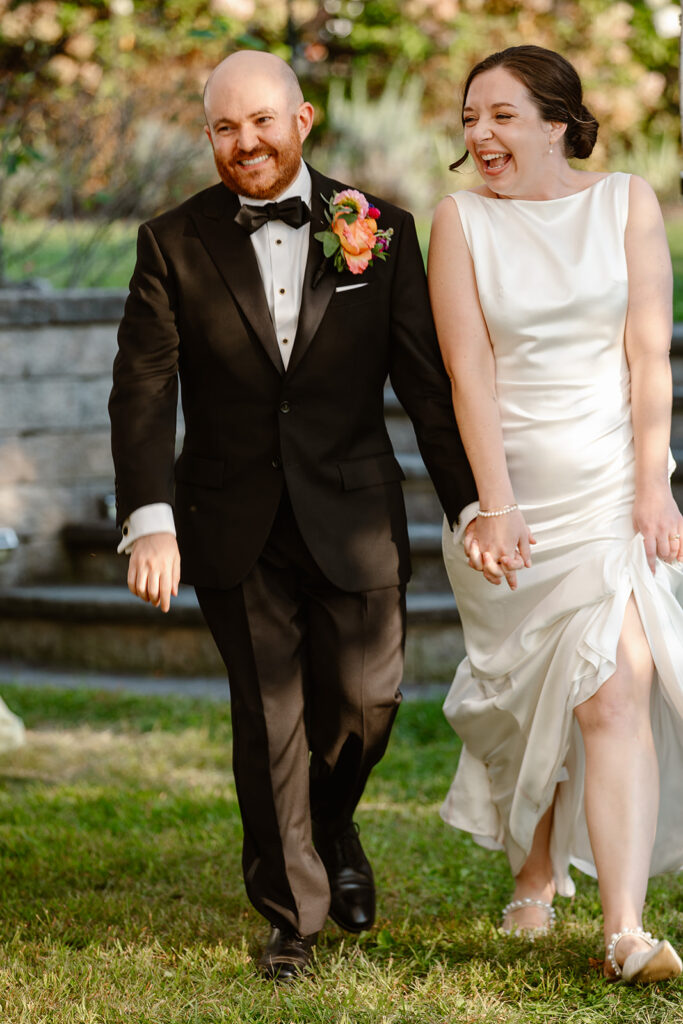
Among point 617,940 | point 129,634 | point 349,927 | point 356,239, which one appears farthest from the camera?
point 129,634

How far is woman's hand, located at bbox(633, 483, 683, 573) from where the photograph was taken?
3010mm

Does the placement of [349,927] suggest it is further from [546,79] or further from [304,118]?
[546,79]

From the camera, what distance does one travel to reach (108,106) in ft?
29.4

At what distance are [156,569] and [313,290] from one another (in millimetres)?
736

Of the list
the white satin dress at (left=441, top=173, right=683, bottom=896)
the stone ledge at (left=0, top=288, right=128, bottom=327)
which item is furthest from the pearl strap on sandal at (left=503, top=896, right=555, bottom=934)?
the stone ledge at (left=0, top=288, right=128, bottom=327)

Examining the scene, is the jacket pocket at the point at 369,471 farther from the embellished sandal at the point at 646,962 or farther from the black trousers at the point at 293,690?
the embellished sandal at the point at 646,962

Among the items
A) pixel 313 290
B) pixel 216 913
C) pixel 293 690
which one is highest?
pixel 313 290

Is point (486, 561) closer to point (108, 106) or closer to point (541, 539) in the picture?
point (541, 539)

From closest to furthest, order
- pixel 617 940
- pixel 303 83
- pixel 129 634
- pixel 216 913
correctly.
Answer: pixel 617 940 < pixel 216 913 < pixel 129 634 < pixel 303 83

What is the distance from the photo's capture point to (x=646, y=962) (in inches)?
107

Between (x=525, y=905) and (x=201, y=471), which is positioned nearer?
(x=201, y=471)

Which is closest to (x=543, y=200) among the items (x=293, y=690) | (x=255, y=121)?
(x=255, y=121)

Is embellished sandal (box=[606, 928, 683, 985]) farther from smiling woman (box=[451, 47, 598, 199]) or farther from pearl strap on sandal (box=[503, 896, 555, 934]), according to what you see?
smiling woman (box=[451, 47, 598, 199])

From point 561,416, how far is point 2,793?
2591 mm
